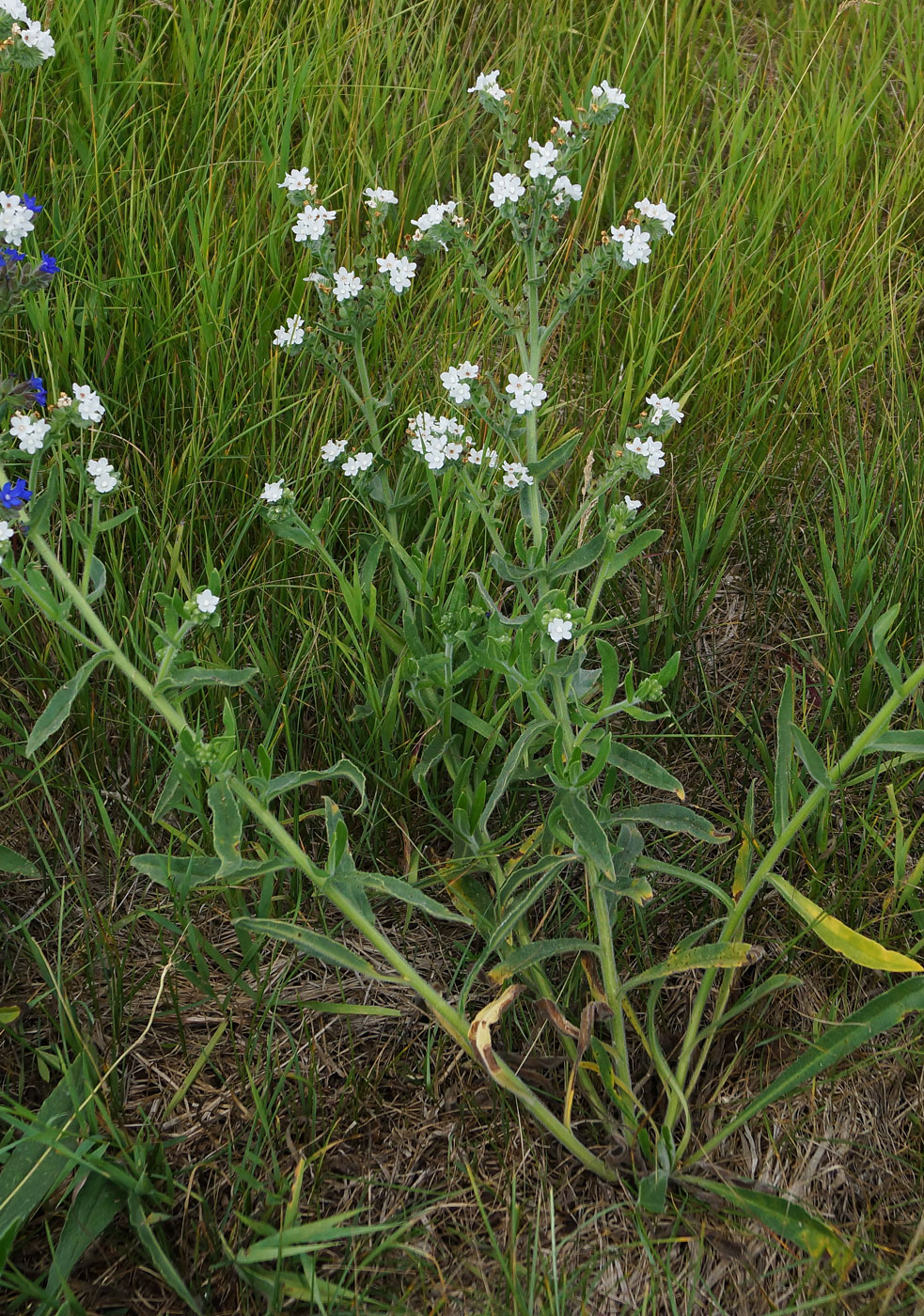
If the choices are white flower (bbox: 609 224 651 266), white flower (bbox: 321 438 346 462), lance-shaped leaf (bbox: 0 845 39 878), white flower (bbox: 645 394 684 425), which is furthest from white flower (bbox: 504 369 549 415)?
lance-shaped leaf (bbox: 0 845 39 878)

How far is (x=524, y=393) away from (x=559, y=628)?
1.47 feet

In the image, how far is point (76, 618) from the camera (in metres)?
2.27

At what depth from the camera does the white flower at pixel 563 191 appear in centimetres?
189

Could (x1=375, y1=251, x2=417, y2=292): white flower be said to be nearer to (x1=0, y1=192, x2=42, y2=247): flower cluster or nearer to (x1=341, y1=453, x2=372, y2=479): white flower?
(x1=341, y1=453, x2=372, y2=479): white flower

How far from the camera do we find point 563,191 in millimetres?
1968

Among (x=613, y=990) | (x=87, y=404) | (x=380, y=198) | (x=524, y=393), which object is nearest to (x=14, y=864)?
(x=87, y=404)

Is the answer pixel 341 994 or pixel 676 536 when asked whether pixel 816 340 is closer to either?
pixel 676 536

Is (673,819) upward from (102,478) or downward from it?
downward

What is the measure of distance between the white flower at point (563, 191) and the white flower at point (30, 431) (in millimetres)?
1002

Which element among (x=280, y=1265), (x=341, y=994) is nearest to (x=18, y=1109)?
(x=280, y=1265)

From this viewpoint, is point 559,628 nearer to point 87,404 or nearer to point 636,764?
point 636,764

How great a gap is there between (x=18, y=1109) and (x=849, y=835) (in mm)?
1599

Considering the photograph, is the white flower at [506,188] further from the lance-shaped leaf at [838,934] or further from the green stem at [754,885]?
the lance-shaped leaf at [838,934]

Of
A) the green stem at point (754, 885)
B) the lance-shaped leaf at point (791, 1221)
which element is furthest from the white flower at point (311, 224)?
the lance-shaped leaf at point (791, 1221)
